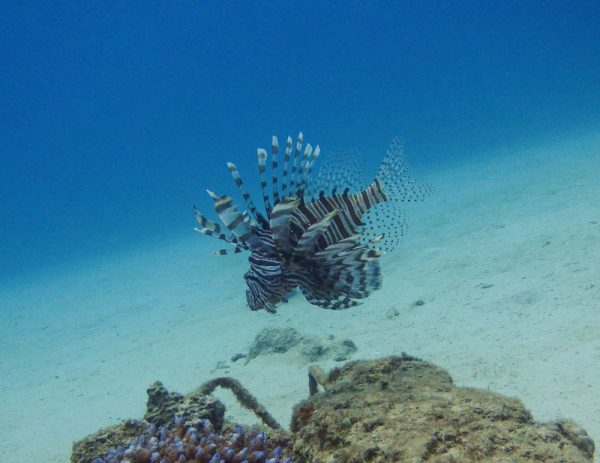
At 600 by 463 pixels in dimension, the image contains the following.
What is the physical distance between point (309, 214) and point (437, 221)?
1138 cm

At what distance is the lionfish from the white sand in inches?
78.8

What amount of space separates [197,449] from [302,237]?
1.54 m

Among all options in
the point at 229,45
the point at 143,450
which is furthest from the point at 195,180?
the point at 143,450

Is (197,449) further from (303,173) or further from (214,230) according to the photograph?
(303,173)

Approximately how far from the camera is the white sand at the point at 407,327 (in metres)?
5.09

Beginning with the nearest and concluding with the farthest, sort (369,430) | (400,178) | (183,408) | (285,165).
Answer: (369,430)
(183,408)
(285,165)
(400,178)

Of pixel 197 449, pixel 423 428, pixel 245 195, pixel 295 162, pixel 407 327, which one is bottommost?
pixel 407 327

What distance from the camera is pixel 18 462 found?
562cm

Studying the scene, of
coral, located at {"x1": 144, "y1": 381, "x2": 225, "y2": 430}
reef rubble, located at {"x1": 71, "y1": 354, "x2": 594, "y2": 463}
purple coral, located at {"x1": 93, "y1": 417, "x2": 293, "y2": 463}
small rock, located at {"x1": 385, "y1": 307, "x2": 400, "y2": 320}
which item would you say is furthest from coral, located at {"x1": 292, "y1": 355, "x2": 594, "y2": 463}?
small rock, located at {"x1": 385, "y1": 307, "x2": 400, "y2": 320}

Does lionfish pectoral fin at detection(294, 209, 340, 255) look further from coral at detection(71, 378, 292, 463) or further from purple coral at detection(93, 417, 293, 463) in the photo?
purple coral at detection(93, 417, 293, 463)

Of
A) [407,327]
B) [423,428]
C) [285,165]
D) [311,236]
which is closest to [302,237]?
[311,236]

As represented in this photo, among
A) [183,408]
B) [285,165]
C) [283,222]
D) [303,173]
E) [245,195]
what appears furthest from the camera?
[303,173]

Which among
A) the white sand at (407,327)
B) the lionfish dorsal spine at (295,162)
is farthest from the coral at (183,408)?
the white sand at (407,327)

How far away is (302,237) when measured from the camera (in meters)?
3.29
